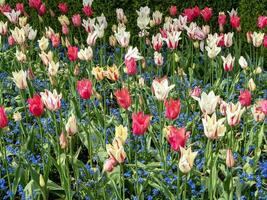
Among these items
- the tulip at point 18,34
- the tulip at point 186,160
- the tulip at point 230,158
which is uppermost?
the tulip at point 18,34

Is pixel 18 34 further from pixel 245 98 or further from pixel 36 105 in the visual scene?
pixel 245 98

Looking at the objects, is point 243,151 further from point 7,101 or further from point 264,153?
point 7,101

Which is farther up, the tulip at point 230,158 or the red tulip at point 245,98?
the red tulip at point 245,98

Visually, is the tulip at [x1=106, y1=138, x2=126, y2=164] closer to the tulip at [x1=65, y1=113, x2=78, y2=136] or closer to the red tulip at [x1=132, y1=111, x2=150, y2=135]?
the red tulip at [x1=132, y1=111, x2=150, y2=135]

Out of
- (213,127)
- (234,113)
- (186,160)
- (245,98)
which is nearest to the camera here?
(186,160)

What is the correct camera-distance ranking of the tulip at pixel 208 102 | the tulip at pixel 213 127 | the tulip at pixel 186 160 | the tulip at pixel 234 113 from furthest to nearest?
the tulip at pixel 208 102 < the tulip at pixel 234 113 < the tulip at pixel 213 127 < the tulip at pixel 186 160

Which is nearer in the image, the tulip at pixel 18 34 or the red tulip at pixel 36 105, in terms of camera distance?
the red tulip at pixel 36 105

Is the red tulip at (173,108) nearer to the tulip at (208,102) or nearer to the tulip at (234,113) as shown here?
the tulip at (208,102)

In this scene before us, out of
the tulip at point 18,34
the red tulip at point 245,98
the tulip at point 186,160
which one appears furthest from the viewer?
the tulip at point 18,34

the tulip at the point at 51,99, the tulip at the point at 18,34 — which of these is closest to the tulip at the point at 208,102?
the tulip at the point at 51,99

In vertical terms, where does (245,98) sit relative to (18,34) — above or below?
below

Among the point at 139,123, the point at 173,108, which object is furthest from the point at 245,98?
the point at 139,123

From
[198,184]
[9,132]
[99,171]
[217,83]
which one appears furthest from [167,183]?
[217,83]

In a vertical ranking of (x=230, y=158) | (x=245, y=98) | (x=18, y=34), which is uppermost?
(x=18, y=34)
